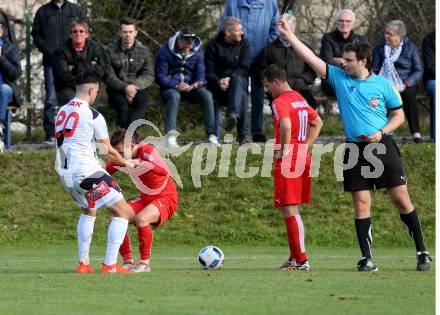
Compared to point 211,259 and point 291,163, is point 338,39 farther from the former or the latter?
point 211,259

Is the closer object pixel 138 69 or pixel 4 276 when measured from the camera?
pixel 4 276

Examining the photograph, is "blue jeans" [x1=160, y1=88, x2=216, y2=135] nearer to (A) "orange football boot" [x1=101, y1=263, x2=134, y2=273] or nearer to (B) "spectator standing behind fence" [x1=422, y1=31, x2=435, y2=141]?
(B) "spectator standing behind fence" [x1=422, y1=31, x2=435, y2=141]

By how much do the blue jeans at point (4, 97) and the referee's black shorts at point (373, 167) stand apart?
26.5 ft

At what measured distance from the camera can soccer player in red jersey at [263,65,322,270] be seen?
12109 mm

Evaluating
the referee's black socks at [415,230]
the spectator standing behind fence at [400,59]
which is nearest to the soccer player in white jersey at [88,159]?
the referee's black socks at [415,230]

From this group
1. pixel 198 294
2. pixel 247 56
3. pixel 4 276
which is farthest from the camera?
pixel 247 56

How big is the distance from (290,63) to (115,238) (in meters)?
7.19

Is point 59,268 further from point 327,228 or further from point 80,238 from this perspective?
point 327,228

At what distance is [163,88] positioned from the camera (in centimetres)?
1875

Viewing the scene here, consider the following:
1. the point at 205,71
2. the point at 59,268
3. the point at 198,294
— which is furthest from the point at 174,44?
the point at 198,294

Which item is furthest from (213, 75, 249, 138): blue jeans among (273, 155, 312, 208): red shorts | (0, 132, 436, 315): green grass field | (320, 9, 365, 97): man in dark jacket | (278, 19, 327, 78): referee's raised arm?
(278, 19, 327, 78): referee's raised arm

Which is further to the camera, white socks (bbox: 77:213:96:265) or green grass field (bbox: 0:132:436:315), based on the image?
white socks (bbox: 77:213:96:265)

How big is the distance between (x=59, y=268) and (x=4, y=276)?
1228 mm

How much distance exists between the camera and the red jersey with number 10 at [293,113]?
39.6 ft
